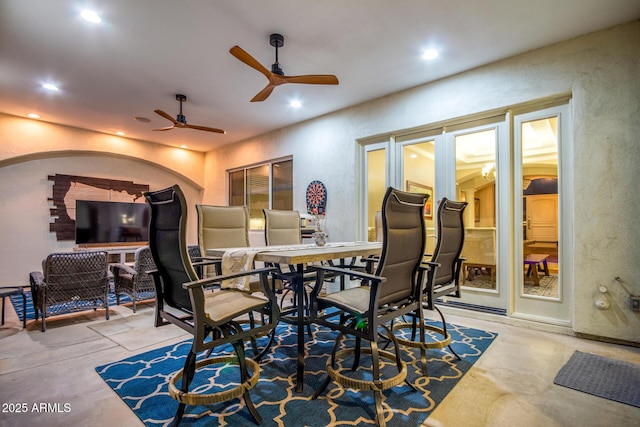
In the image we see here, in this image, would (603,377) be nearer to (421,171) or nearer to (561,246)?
(561,246)

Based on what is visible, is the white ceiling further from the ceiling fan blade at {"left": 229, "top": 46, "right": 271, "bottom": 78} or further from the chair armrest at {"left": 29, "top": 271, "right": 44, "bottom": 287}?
the chair armrest at {"left": 29, "top": 271, "right": 44, "bottom": 287}

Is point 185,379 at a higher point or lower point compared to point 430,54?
lower

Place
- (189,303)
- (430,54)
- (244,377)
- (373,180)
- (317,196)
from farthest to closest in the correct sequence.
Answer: (317,196), (373,180), (430,54), (244,377), (189,303)

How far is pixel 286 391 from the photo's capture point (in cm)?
192

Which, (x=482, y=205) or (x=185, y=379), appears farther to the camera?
(x=482, y=205)

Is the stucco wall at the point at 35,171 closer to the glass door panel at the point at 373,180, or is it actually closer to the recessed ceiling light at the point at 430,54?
the glass door panel at the point at 373,180

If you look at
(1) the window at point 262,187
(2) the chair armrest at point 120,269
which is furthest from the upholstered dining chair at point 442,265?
(1) the window at point 262,187

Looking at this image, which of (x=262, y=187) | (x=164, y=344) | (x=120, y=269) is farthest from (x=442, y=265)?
(x=262, y=187)

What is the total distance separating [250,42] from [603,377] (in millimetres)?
3937

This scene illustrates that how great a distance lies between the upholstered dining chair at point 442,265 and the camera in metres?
2.15

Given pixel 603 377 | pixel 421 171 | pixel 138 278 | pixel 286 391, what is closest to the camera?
pixel 286 391

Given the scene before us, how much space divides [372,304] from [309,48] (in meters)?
2.72

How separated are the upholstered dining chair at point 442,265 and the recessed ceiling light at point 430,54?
5.71 feet

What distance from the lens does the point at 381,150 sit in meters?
4.55
